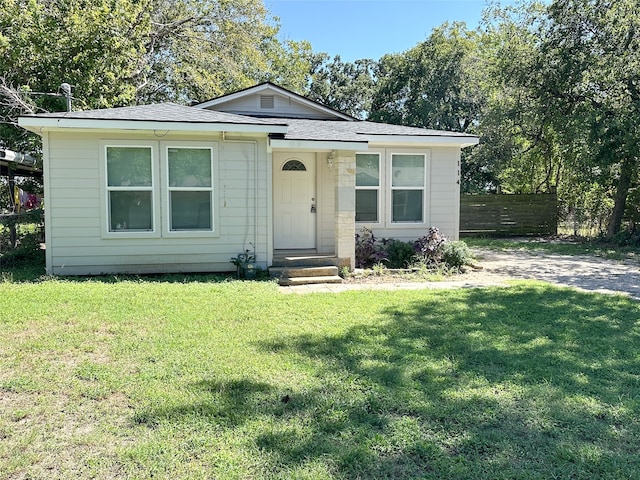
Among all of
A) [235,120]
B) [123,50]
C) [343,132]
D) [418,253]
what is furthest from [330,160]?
[123,50]

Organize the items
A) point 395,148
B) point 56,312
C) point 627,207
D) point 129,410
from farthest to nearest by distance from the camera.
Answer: point 627,207 → point 395,148 → point 56,312 → point 129,410

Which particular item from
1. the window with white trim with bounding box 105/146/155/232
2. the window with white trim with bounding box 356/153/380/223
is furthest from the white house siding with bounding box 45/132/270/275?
the window with white trim with bounding box 356/153/380/223

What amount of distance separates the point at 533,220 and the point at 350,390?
15.9 metres

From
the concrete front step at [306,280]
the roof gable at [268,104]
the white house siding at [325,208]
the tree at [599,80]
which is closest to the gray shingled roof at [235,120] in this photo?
the white house siding at [325,208]

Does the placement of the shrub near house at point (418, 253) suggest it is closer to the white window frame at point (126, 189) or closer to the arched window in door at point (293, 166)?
the arched window in door at point (293, 166)

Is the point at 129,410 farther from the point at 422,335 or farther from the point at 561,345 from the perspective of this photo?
the point at 561,345

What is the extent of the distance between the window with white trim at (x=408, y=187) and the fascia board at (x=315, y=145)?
5.98 feet

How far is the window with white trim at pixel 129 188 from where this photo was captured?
8.23 m

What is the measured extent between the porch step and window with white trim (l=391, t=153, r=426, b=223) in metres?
2.27

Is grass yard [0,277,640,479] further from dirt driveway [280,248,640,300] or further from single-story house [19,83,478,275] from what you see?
single-story house [19,83,478,275]

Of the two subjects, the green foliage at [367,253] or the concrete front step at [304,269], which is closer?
the concrete front step at [304,269]

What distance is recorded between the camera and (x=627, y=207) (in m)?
15.2

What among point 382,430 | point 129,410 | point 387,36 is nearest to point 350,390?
point 382,430

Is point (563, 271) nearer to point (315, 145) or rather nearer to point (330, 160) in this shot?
point (330, 160)
